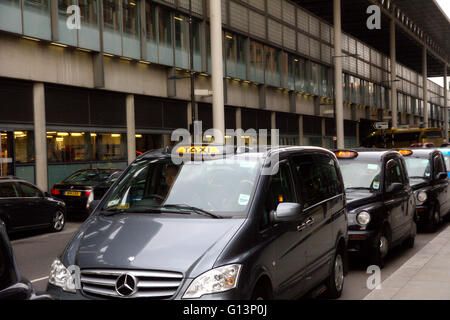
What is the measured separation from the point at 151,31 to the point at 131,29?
4.76ft

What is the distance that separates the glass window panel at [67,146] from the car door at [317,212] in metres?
17.0

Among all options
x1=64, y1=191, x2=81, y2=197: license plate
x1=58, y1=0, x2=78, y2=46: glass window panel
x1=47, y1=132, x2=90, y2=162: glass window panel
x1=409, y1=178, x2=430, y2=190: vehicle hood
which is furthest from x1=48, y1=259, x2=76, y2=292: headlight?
x1=58, y1=0, x2=78, y2=46: glass window panel

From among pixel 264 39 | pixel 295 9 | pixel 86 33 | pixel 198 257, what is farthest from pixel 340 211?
pixel 295 9

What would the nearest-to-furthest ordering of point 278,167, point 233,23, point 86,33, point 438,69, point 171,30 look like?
point 278,167
point 86,33
point 171,30
point 233,23
point 438,69

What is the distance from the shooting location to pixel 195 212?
523 centimetres

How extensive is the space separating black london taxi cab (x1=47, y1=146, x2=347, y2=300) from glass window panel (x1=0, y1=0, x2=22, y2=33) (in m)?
15.4

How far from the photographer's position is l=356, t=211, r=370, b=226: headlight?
8898mm

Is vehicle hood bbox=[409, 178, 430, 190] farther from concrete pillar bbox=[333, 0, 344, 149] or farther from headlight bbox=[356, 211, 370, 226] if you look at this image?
concrete pillar bbox=[333, 0, 344, 149]

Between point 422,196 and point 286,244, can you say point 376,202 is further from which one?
point 286,244

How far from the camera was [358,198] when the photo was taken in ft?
30.7

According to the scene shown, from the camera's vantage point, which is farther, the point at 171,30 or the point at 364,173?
the point at 171,30

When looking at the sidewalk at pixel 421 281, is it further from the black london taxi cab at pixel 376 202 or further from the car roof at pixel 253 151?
the car roof at pixel 253 151

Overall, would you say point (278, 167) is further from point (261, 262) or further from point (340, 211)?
point (340, 211)
